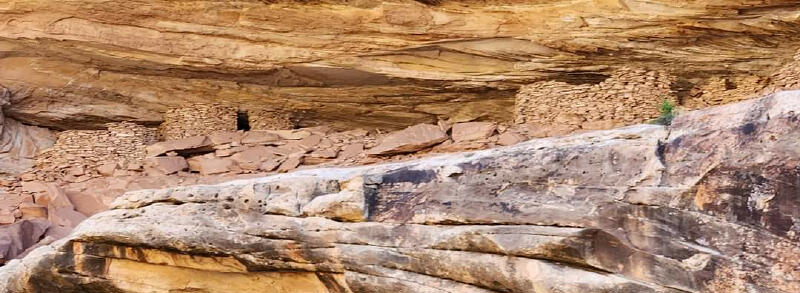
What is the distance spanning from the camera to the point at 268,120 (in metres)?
11.9

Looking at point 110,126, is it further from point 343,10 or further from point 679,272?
point 679,272

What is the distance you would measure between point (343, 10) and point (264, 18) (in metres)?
0.88

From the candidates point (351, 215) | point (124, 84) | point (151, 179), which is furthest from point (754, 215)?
point (124, 84)

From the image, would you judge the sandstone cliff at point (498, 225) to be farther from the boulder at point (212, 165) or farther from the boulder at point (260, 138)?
the boulder at point (260, 138)

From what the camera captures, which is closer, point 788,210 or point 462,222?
point 788,210

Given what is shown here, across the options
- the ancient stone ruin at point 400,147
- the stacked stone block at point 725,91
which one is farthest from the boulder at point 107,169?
the stacked stone block at point 725,91

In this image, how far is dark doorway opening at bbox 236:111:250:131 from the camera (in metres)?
12.0

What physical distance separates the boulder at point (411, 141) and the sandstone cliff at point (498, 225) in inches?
125

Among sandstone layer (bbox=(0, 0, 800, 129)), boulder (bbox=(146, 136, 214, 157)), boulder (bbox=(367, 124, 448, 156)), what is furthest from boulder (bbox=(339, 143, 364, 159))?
boulder (bbox=(146, 136, 214, 157))

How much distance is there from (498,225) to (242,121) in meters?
7.35

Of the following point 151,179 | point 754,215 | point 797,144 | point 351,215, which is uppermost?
point 797,144

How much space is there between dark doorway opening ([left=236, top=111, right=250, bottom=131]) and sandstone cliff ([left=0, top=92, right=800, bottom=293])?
201 inches

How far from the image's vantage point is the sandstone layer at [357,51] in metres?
9.43

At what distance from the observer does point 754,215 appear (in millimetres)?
4625
